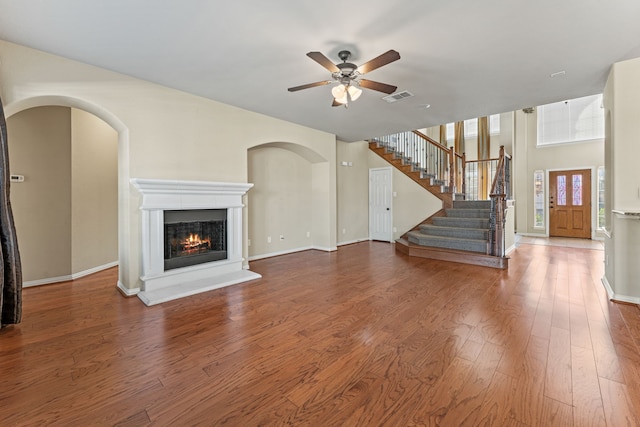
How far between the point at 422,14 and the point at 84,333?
13.1ft

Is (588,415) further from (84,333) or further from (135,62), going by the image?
(135,62)

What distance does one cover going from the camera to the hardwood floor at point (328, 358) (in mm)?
1617

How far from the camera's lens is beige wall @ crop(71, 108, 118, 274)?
429cm

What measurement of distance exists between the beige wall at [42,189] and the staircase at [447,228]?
234 inches

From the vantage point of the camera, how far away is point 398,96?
13.7ft

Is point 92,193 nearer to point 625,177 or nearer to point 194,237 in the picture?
point 194,237

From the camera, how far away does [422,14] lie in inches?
92.7

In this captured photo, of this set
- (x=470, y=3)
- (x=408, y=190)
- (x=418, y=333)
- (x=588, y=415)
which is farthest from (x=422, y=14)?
(x=408, y=190)

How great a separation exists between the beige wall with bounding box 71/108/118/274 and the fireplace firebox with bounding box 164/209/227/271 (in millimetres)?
1618

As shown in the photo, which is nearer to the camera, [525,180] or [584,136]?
[584,136]

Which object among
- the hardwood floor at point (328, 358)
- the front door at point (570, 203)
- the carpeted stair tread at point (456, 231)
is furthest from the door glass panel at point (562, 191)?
the hardwood floor at point (328, 358)

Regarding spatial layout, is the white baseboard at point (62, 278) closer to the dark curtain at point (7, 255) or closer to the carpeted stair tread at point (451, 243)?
the dark curtain at point (7, 255)

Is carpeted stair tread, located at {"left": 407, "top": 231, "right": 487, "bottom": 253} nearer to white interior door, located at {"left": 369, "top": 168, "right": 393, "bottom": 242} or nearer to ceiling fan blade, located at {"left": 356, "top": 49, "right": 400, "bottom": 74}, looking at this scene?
white interior door, located at {"left": 369, "top": 168, "right": 393, "bottom": 242}

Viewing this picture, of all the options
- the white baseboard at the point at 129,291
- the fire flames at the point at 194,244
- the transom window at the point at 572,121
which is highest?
the transom window at the point at 572,121
